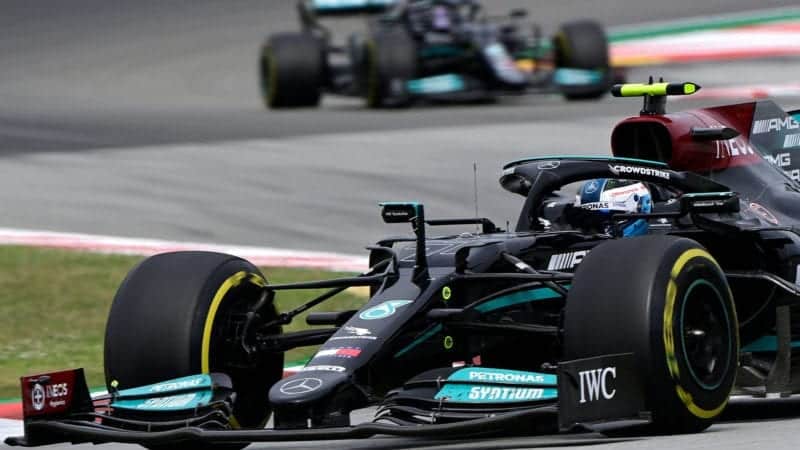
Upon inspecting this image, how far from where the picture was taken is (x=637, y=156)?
9.71m

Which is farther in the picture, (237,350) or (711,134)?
(711,134)

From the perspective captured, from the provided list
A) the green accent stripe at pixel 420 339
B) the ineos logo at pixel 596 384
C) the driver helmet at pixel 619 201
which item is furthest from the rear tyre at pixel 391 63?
the ineos logo at pixel 596 384

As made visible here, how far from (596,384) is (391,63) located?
60.6 feet

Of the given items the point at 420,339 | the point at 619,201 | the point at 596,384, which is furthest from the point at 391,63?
the point at 596,384

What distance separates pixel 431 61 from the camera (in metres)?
25.9

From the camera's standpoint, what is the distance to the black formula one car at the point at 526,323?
7.37 m

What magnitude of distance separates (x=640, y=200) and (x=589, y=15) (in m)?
27.8

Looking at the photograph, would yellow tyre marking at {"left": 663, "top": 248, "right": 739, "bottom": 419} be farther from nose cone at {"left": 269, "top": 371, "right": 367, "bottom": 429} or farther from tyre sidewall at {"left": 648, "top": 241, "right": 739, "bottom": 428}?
nose cone at {"left": 269, "top": 371, "right": 367, "bottom": 429}

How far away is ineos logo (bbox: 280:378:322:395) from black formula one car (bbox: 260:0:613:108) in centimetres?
1801

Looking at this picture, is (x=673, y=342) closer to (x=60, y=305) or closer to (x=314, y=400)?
(x=314, y=400)

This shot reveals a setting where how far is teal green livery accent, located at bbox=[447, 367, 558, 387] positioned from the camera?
7438mm

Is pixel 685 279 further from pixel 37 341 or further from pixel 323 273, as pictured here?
pixel 323 273

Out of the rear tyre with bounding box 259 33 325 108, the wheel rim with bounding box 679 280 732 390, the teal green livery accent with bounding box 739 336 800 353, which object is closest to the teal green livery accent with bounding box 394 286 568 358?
the wheel rim with bounding box 679 280 732 390

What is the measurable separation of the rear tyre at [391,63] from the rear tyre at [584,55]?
2.22 metres
